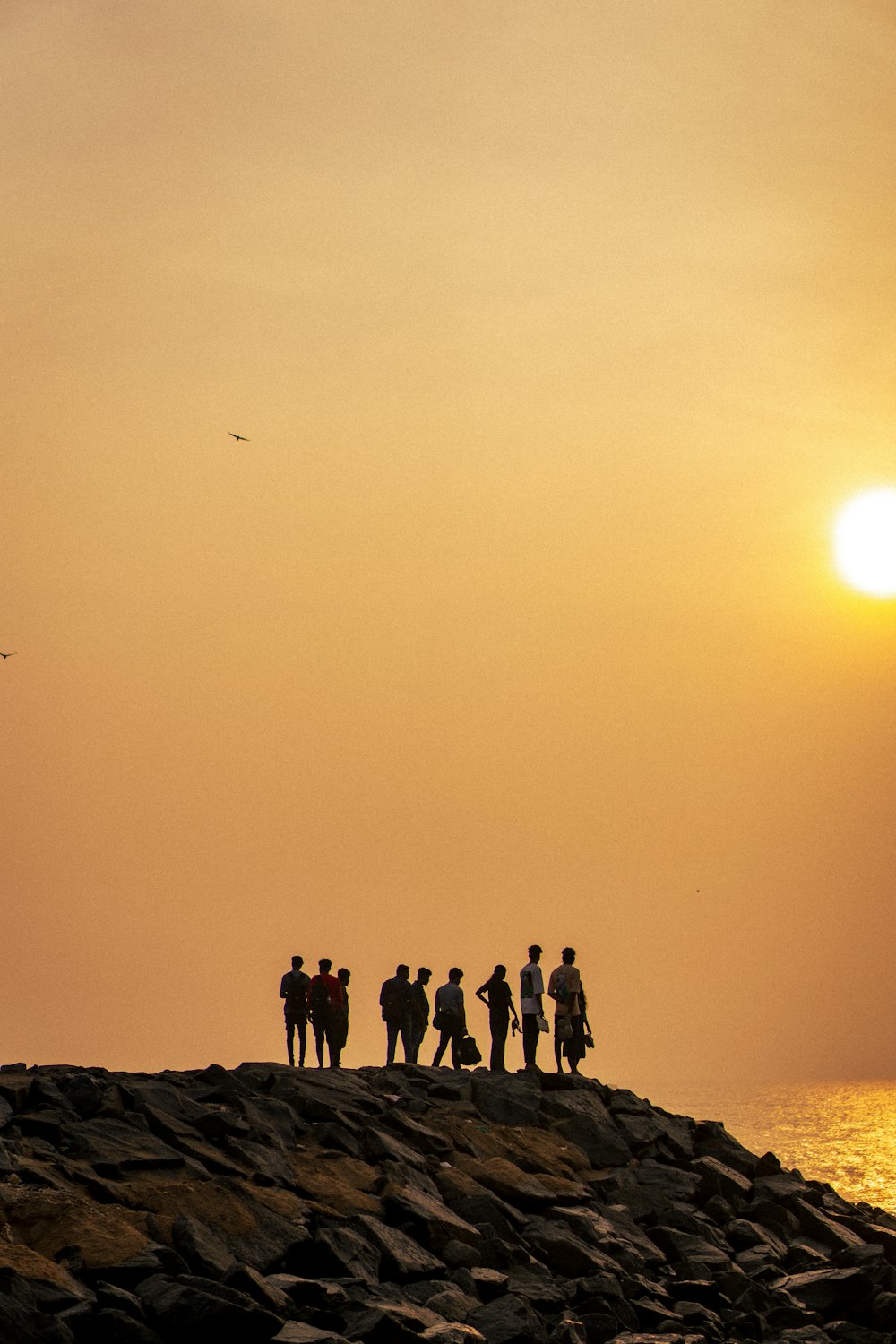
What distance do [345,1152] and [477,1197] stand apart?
2204 mm

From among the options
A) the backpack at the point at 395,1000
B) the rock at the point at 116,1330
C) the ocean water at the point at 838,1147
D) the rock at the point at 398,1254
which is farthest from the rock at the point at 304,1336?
the ocean water at the point at 838,1147

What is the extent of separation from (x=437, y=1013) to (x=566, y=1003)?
2.69 metres

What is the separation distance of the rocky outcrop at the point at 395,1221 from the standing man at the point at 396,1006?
6.23 ft

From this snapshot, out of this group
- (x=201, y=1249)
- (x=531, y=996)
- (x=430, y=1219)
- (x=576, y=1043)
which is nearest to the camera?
(x=201, y=1249)

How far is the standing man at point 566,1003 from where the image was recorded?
108 ft

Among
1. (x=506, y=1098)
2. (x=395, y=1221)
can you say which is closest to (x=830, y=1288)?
(x=506, y=1098)

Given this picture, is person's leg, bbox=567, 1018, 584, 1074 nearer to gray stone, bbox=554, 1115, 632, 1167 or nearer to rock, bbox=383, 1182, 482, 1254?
gray stone, bbox=554, 1115, 632, 1167

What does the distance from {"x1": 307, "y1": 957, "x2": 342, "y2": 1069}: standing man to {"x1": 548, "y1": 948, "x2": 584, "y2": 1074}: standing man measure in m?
4.56

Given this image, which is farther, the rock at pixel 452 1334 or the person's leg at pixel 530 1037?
the person's leg at pixel 530 1037

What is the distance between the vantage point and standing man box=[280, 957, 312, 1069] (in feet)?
111

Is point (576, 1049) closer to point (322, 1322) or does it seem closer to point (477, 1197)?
point (477, 1197)

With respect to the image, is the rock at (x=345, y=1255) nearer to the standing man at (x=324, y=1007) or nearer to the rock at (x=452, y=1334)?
the rock at (x=452, y=1334)

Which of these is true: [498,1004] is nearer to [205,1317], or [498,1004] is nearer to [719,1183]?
[719,1183]

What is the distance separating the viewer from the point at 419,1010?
113 feet
